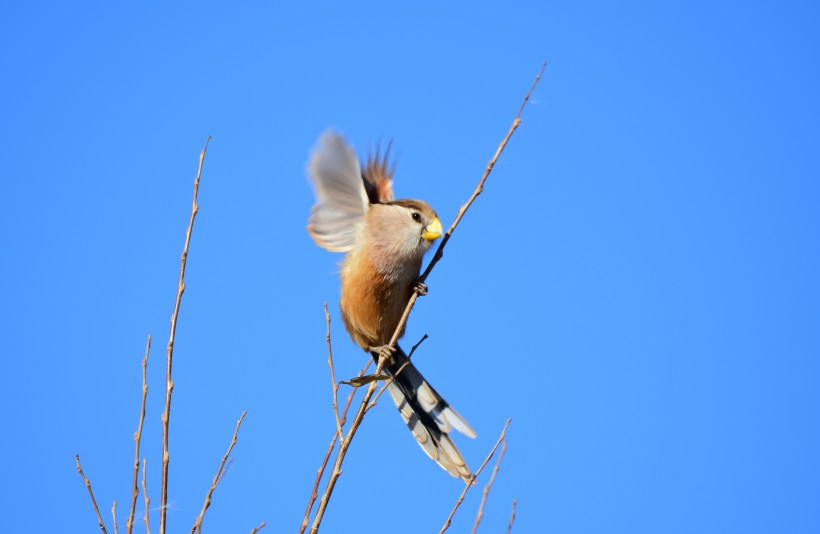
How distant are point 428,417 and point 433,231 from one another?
883 millimetres

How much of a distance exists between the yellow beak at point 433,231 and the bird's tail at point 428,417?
53 centimetres

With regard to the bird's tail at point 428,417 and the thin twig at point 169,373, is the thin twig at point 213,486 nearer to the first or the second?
the thin twig at point 169,373

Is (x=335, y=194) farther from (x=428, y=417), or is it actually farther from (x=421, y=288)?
(x=428, y=417)

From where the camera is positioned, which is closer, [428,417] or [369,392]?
[369,392]

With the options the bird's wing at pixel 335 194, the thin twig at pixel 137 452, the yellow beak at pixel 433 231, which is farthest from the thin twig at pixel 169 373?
the yellow beak at pixel 433 231

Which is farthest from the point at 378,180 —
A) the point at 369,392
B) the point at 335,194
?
the point at 369,392

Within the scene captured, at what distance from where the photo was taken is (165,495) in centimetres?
192

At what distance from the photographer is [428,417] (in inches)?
143

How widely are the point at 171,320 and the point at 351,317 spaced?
4.97 feet

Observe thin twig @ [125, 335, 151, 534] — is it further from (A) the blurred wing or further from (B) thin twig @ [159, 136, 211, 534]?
(A) the blurred wing

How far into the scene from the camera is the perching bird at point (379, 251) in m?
3.36

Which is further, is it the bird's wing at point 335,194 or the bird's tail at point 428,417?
the bird's tail at point 428,417

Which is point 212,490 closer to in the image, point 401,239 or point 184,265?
point 184,265

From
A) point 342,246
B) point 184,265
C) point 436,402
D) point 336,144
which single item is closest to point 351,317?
point 342,246
